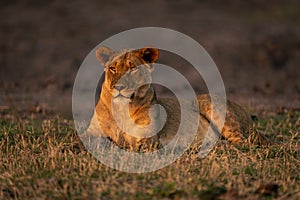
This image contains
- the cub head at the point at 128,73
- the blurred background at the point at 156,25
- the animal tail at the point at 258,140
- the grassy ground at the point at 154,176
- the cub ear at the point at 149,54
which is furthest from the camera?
the blurred background at the point at 156,25

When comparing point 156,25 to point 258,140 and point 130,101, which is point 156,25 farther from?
point 130,101

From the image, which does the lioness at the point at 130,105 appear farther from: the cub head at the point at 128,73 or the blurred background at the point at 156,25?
the blurred background at the point at 156,25

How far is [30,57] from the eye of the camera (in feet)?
75.0

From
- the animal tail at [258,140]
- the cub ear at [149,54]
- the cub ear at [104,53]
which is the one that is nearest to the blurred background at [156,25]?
the animal tail at [258,140]

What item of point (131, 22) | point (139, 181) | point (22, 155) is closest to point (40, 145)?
point (22, 155)

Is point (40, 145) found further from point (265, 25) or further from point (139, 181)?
point (265, 25)

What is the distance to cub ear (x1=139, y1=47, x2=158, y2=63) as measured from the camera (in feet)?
24.0

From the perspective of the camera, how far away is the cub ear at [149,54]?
7321 mm

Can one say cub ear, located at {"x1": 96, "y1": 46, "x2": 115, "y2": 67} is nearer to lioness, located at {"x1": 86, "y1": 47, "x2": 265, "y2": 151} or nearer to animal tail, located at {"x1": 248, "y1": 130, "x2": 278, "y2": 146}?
lioness, located at {"x1": 86, "y1": 47, "x2": 265, "y2": 151}

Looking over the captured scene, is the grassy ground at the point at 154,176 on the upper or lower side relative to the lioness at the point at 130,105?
lower

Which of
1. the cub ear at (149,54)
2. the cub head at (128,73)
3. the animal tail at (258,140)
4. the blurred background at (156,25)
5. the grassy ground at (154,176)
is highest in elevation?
the blurred background at (156,25)

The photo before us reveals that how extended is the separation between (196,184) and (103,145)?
2.03 metres

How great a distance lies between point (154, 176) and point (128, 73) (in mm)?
1703

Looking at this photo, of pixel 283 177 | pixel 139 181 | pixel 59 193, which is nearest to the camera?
pixel 59 193
